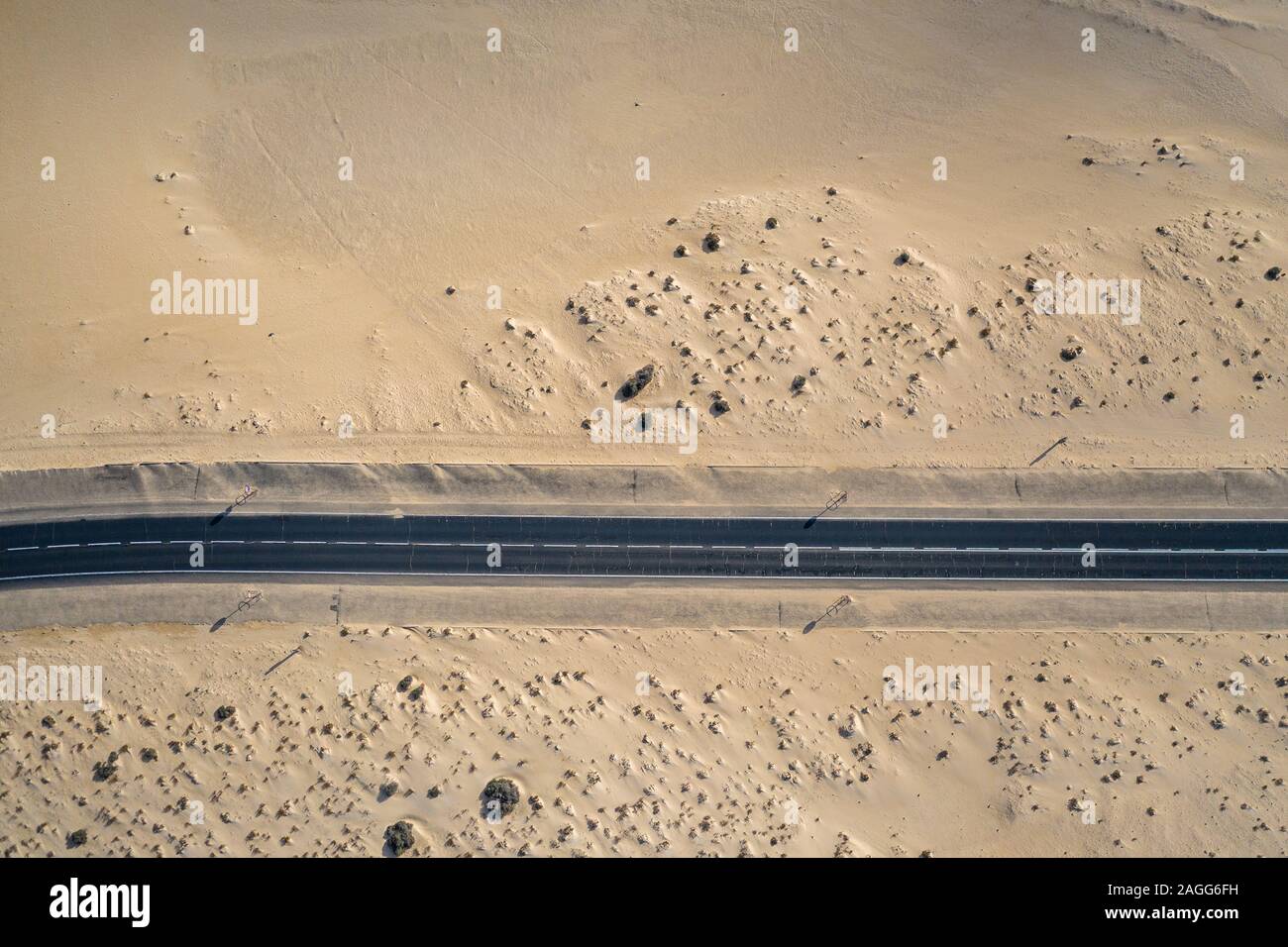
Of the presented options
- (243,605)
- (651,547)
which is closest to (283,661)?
(243,605)

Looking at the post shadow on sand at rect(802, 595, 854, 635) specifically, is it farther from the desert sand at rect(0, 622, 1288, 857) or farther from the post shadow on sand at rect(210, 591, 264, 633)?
the post shadow on sand at rect(210, 591, 264, 633)

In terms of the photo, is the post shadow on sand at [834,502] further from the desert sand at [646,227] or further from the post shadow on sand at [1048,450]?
the post shadow on sand at [1048,450]

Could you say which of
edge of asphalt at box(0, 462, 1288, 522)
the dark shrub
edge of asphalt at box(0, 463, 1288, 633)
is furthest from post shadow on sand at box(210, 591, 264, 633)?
the dark shrub

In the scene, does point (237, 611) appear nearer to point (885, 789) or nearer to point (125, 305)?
point (125, 305)

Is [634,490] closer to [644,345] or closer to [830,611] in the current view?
[644,345]

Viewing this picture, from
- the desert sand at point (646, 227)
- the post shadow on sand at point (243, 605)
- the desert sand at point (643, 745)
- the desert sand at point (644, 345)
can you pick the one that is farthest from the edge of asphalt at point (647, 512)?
the desert sand at point (646, 227)

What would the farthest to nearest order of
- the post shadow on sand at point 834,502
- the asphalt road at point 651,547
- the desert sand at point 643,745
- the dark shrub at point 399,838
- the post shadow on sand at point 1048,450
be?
the post shadow on sand at point 1048,450
the post shadow on sand at point 834,502
the asphalt road at point 651,547
the desert sand at point 643,745
the dark shrub at point 399,838

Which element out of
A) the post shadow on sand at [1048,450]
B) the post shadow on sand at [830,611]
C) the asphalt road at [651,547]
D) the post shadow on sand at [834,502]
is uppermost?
the post shadow on sand at [1048,450]
